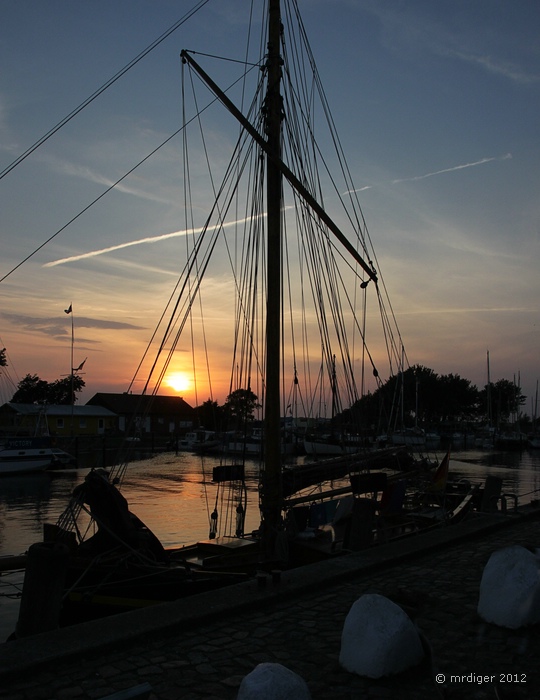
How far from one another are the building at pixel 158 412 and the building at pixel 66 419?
76.9 inches

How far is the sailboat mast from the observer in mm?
11445

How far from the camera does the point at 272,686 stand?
13.9 feet

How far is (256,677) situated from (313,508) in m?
8.81

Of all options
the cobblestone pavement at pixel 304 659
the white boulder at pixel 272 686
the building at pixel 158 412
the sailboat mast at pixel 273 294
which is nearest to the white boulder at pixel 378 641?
the cobblestone pavement at pixel 304 659

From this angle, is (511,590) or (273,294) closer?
(511,590)

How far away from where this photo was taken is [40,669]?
17.9ft

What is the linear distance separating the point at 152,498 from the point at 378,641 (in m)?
31.2

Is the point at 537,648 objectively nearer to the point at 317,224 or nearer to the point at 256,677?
the point at 256,677

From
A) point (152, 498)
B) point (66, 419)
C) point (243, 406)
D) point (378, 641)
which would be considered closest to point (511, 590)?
point (378, 641)

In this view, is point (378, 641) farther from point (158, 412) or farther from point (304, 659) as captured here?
point (158, 412)

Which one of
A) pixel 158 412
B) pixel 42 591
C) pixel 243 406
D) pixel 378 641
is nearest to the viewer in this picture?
pixel 378 641

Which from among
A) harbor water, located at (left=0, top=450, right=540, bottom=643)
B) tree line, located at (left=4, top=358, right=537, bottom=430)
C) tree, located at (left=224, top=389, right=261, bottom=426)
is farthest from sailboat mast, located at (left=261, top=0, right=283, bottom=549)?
tree line, located at (left=4, top=358, right=537, bottom=430)

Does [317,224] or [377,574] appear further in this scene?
[317,224]

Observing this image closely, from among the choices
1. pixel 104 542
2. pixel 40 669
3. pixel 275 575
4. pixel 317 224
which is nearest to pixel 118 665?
pixel 40 669
